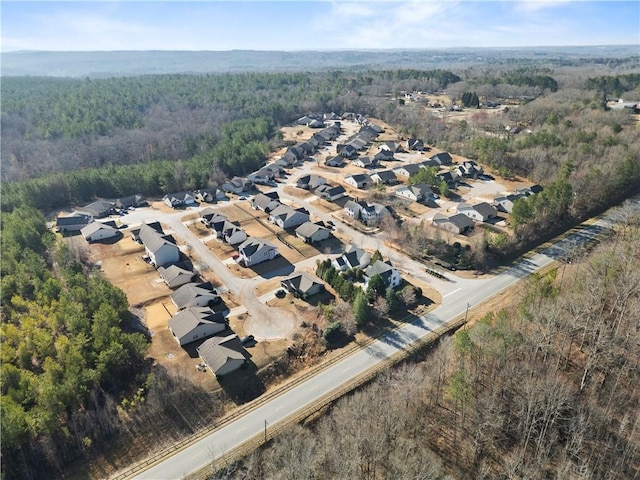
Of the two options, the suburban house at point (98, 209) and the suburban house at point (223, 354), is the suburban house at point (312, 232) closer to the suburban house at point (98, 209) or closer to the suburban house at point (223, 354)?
the suburban house at point (223, 354)

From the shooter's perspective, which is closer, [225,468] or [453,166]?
[225,468]

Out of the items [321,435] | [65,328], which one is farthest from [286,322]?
[65,328]

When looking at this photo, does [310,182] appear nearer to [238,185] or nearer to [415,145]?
[238,185]

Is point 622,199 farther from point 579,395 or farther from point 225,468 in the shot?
point 225,468

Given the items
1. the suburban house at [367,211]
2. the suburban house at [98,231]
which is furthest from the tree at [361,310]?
the suburban house at [98,231]

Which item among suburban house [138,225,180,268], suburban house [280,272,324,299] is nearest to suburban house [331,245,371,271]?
suburban house [280,272,324,299]
